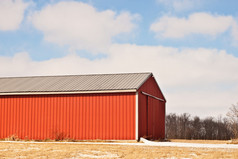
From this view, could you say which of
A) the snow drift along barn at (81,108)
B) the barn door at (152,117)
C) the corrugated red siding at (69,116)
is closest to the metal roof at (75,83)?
the snow drift along barn at (81,108)

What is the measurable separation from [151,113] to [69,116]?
6226mm

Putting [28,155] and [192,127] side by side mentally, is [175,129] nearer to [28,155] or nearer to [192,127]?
[192,127]

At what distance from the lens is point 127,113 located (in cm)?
2355

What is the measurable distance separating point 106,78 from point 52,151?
10.9 m

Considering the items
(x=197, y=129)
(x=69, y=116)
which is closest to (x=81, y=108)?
(x=69, y=116)

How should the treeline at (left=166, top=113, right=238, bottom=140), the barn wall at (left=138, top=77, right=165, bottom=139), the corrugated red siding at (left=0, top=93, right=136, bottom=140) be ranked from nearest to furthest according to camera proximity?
the corrugated red siding at (left=0, top=93, right=136, bottom=140)
the barn wall at (left=138, top=77, right=165, bottom=139)
the treeline at (left=166, top=113, right=238, bottom=140)

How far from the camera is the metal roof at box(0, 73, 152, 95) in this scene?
80.7 ft

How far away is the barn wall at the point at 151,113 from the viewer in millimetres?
24531

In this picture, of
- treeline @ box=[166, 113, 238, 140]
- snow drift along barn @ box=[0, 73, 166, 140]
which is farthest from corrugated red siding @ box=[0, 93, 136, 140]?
treeline @ box=[166, 113, 238, 140]

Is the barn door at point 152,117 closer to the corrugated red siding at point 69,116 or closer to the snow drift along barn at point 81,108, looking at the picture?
the snow drift along barn at point 81,108

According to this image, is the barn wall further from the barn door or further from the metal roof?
the metal roof

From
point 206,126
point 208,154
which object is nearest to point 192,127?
point 206,126

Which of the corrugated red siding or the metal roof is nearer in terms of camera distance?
the corrugated red siding

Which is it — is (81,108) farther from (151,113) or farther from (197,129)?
(197,129)
